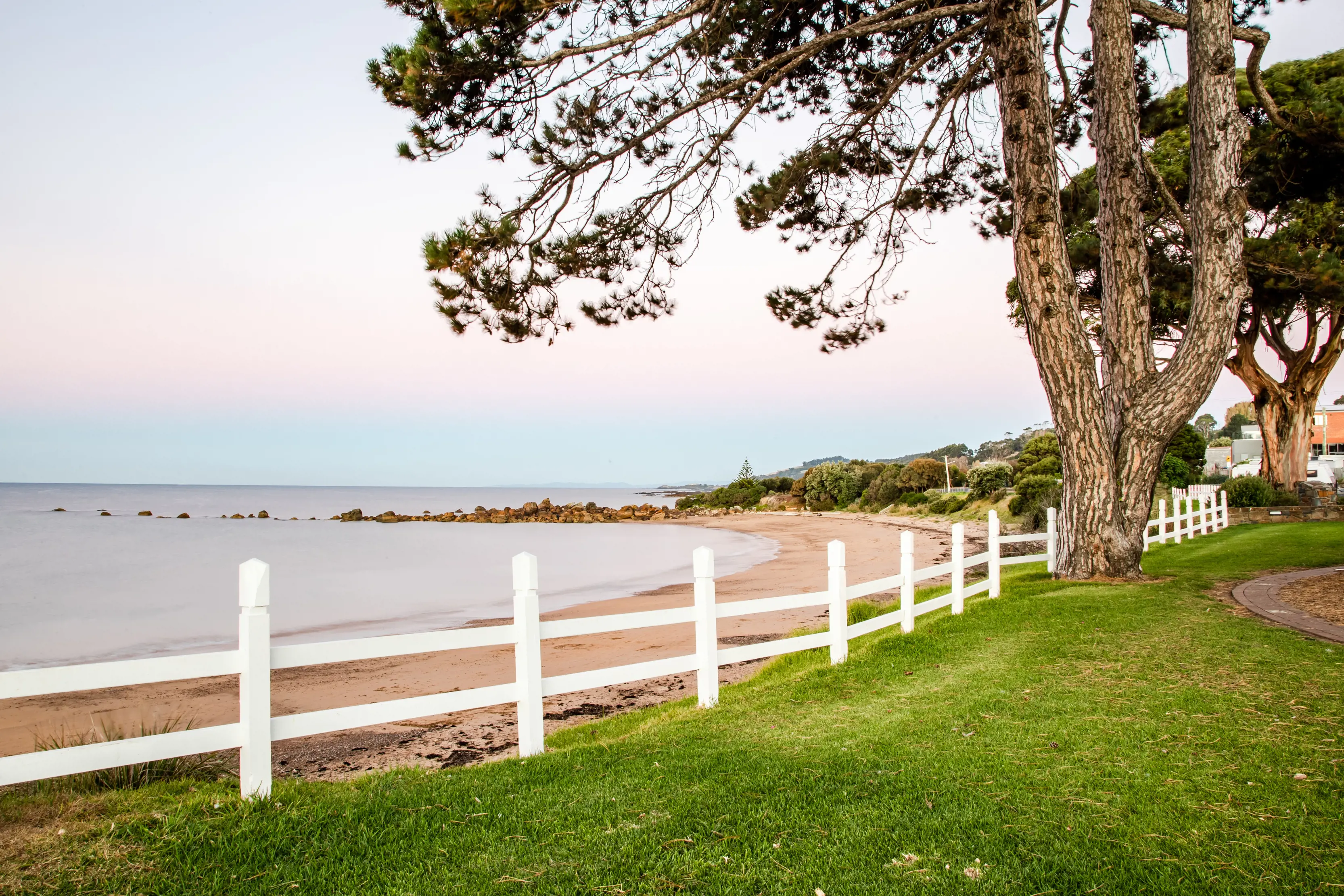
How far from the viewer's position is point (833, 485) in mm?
45625

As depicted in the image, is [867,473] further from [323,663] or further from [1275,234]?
[323,663]

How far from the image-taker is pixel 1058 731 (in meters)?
4.43

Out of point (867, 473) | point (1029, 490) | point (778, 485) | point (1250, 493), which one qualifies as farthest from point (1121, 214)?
point (778, 485)

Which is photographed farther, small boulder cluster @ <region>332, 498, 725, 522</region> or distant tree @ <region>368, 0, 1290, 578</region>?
Answer: small boulder cluster @ <region>332, 498, 725, 522</region>

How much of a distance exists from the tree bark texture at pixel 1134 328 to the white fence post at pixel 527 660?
859cm

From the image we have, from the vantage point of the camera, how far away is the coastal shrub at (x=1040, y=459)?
89.8ft

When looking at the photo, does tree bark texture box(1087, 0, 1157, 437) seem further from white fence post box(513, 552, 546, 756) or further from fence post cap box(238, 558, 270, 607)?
fence post cap box(238, 558, 270, 607)

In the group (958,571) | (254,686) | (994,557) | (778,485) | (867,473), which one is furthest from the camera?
(778,485)

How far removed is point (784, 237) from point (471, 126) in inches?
221

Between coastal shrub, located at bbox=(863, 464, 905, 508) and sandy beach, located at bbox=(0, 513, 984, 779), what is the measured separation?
1020 inches

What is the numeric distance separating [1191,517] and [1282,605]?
1118cm

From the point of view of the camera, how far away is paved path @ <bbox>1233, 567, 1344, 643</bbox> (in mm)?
6785

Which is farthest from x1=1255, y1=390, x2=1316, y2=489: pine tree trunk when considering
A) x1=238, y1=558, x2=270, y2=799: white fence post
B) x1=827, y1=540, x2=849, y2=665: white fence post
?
Answer: x1=238, y1=558, x2=270, y2=799: white fence post

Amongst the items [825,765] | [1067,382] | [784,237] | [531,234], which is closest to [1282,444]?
[1067,382]
